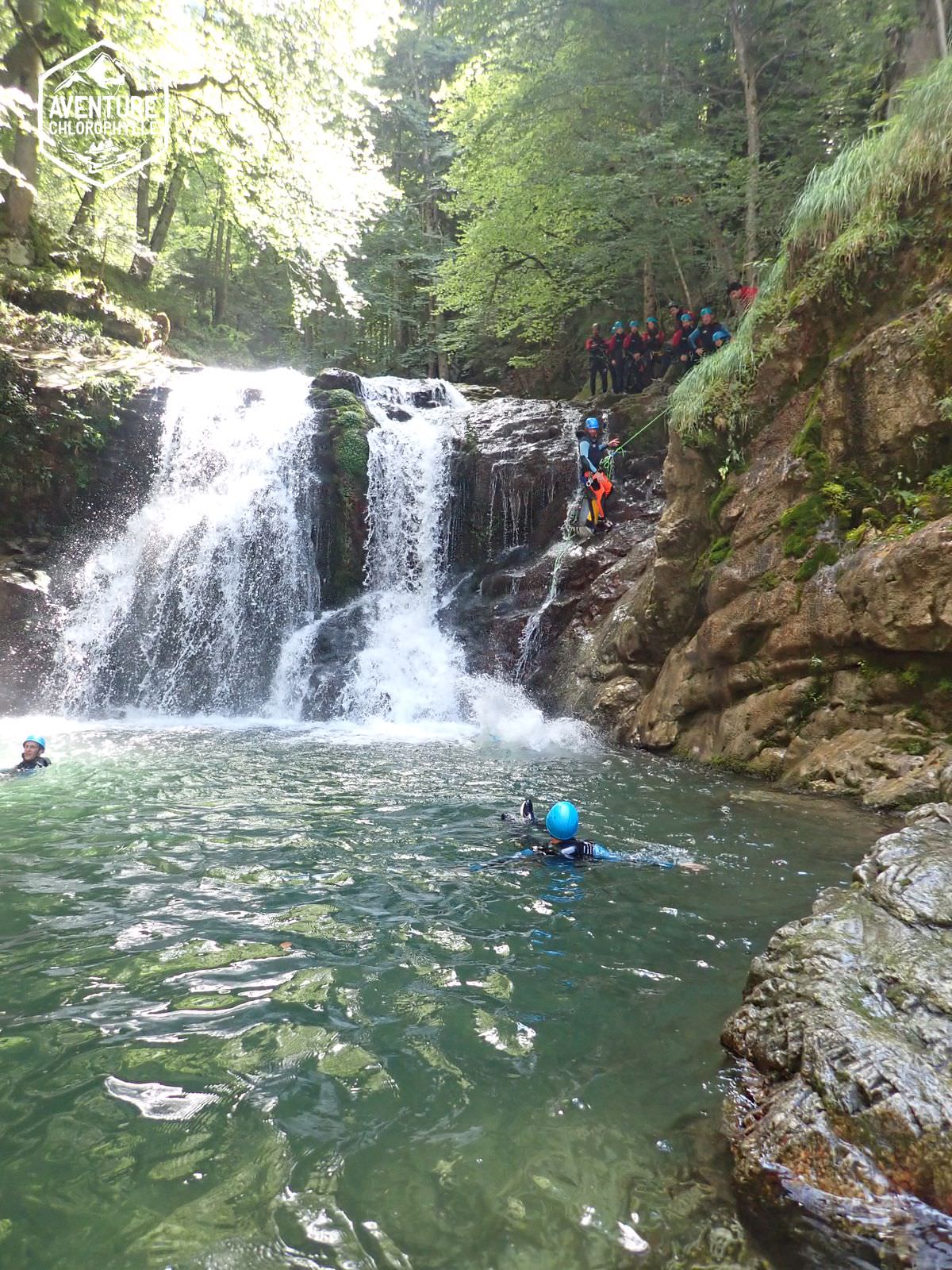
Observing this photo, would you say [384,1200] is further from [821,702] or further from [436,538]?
[436,538]

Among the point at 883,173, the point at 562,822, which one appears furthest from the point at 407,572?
the point at 562,822

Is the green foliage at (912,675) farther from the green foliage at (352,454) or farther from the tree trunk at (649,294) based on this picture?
the tree trunk at (649,294)

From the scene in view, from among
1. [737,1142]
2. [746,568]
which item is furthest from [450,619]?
[737,1142]

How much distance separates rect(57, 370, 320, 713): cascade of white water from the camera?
43.3 ft

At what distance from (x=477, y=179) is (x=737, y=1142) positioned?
19302 millimetres

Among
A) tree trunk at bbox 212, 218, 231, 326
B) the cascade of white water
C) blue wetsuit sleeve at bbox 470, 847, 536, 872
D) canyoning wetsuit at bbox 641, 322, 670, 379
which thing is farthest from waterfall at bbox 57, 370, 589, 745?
tree trunk at bbox 212, 218, 231, 326

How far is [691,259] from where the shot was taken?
52.5 feet

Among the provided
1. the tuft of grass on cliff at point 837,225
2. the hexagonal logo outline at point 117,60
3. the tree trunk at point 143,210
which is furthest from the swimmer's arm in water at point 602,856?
the tree trunk at point 143,210

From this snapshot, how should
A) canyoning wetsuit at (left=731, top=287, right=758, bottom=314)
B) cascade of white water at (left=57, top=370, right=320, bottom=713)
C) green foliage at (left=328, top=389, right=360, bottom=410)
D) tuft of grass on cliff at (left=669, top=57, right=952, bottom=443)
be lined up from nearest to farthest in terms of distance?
tuft of grass on cliff at (left=669, top=57, right=952, bottom=443) → canyoning wetsuit at (left=731, top=287, right=758, bottom=314) → cascade of white water at (left=57, top=370, right=320, bottom=713) → green foliage at (left=328, top=389, right=360, bottom=410)

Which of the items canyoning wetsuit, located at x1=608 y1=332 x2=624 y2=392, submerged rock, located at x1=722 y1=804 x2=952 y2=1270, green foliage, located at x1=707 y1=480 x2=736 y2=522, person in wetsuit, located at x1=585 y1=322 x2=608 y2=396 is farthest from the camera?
person in wetsuit, located at x1=585 y1=322 x2=608 y2=396

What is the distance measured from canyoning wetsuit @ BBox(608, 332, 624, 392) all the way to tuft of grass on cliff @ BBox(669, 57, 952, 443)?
6564 mm

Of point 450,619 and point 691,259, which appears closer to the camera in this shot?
point 450,619

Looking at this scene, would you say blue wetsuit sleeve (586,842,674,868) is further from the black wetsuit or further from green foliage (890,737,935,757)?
the black wetsuit

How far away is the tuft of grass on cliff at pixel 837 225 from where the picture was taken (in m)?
6.75
